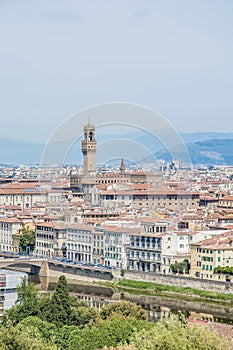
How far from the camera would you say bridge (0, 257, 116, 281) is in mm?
25031

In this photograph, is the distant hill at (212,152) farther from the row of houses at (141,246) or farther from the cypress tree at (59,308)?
the cypress tree at (59,308)

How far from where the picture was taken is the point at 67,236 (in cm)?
2884

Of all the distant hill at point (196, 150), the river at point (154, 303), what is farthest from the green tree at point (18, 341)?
the distant hill at point (196, 150)

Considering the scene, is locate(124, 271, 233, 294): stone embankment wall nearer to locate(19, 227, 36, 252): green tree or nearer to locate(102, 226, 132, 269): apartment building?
locate(102, 226, 132, 269): apartment building

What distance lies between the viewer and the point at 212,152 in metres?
137

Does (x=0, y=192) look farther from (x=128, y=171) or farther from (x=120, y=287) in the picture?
(x=120, y=287)

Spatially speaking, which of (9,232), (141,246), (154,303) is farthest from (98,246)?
(154,303)

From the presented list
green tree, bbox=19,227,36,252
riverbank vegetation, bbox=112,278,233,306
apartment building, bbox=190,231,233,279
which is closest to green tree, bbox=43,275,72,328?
riverbank vegetation, bbox=112,278,233,306

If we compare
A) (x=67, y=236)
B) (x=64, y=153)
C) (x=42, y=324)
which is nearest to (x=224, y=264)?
(x=67, y=236)

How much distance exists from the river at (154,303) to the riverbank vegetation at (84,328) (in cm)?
233

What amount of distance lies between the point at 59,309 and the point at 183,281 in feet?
21.0

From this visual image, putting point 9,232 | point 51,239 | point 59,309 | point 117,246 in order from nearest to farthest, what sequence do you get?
1. point 59,309
2. point 117,246
3. point 51,239
4. point 9,232

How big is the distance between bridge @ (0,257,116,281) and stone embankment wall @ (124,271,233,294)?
0.63 m

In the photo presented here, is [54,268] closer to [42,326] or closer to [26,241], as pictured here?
[26,241]
